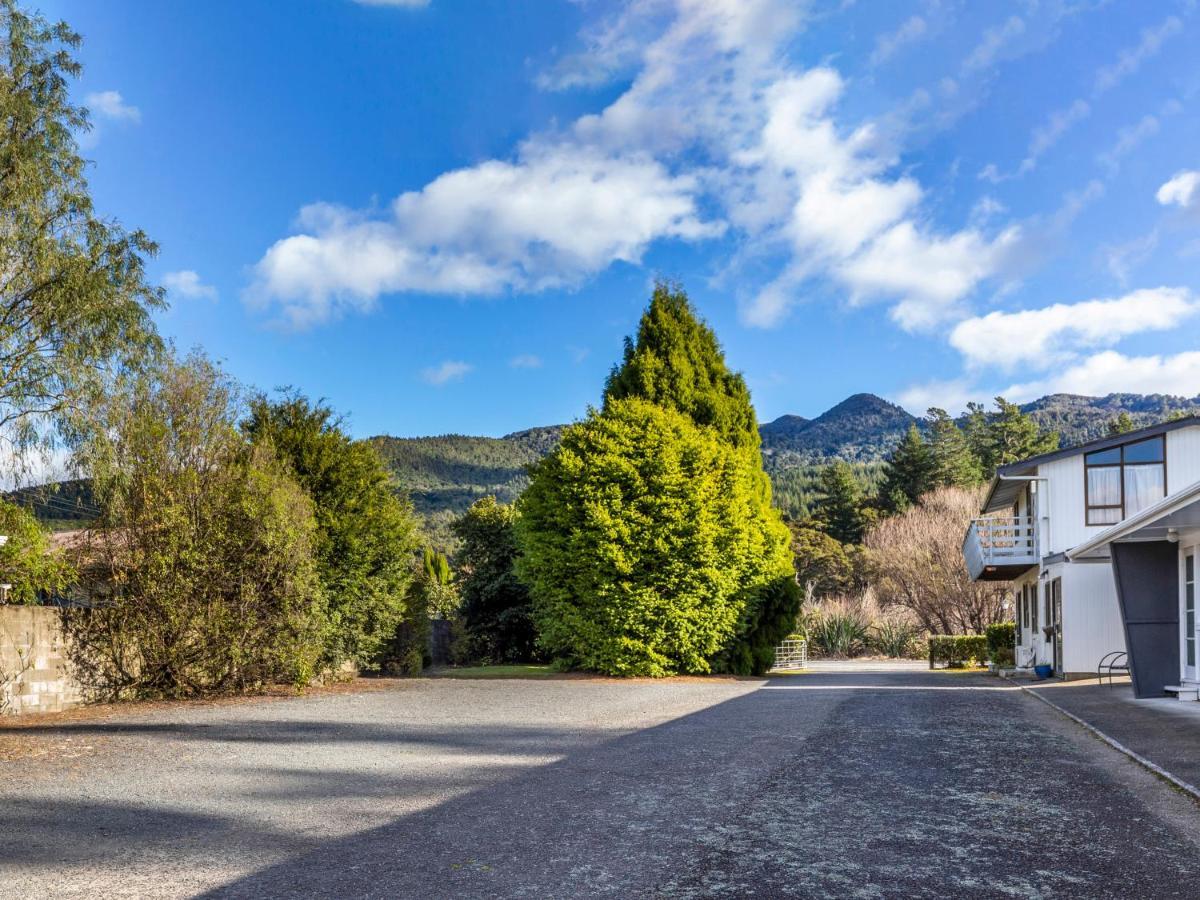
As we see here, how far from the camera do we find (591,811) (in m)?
6.79

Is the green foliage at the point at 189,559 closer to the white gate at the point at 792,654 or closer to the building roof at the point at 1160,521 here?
the building roof at the point at 1160,521

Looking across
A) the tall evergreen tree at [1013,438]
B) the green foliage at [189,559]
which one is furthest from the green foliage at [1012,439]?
the green foliage at [189,559]

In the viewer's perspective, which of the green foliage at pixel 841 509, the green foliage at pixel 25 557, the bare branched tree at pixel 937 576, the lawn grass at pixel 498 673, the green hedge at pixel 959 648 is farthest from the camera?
the green foliage at pixel 841 509

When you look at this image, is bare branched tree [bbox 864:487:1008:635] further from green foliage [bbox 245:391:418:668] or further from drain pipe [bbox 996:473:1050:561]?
green foliage [bbox 245:391:418:668]

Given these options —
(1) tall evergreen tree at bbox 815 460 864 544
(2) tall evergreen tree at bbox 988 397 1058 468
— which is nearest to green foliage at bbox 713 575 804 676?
(1) tall evergreen tree at bbox 815 460 864 544

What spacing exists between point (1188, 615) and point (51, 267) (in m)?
18.2

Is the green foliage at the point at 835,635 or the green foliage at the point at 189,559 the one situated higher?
the green foliage at the point at 189,559

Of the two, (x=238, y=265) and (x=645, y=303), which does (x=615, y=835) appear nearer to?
(x=238, y=265)

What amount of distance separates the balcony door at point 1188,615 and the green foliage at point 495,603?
18.0m

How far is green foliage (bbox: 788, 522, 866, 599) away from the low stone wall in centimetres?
4101

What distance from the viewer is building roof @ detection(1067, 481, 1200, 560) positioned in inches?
503

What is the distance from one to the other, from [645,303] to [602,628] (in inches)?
396

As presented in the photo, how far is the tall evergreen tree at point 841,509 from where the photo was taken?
206 ft

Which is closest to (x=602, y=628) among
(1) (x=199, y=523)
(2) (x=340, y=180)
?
(1) (x=199, y=523)
